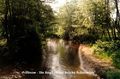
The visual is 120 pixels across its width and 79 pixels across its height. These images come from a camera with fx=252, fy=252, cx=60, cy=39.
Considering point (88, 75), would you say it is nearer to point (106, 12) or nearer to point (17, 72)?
point (17, 72)

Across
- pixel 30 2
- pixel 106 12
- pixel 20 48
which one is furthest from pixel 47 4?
pixel 20 48

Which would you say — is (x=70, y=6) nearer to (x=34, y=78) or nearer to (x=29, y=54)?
(x=29, y=54)

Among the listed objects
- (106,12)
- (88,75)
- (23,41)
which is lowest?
(88,75)

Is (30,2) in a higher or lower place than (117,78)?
higher

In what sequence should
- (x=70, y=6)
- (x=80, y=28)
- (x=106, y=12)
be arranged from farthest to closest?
1. (x=70, y=6)
2. (x=80, y=28)
3. (x=106, y=12)

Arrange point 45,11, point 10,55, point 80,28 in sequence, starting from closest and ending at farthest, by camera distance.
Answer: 1. point 10,55
2. point 45,11
3. point 80,28

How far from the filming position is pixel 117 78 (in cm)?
1650

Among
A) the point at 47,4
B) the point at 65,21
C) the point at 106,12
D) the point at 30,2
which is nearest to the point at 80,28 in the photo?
the point at 65,21

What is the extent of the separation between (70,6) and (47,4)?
104 feet

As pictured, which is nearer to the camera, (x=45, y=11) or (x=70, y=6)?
(x=45, y=11)

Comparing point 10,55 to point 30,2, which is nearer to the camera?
point 10,55

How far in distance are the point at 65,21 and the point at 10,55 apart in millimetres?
49307

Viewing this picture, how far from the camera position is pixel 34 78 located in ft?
61.3

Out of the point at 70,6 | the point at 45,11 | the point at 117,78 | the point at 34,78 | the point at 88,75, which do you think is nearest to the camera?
the point at 117,78
